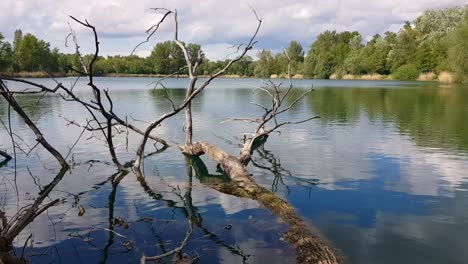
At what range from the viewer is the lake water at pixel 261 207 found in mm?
8141

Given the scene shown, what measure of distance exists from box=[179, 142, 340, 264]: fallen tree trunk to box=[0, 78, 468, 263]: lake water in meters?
0.21

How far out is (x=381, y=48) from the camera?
4070 inches

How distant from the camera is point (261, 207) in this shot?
10.3 metres

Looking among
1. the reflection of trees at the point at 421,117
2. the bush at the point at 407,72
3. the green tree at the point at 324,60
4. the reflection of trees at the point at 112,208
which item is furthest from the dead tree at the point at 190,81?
the green tree at the point at 324,60

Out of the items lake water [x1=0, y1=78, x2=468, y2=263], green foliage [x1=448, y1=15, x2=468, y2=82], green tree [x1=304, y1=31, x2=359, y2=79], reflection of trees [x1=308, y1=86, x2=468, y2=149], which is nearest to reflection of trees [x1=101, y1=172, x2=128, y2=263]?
lake water [x1=0, y1=78, x2=468, y2=263]

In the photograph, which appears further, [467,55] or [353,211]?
[467,55]

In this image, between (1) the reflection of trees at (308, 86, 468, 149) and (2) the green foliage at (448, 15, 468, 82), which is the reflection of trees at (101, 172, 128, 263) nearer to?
(1) the reflection of trees at (308, 86, 468, 149)

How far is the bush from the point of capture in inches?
3610

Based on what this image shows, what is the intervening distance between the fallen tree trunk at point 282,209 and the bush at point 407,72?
283 feet

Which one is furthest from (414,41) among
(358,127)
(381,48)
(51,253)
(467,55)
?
(51,253)

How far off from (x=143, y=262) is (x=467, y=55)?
74905mm

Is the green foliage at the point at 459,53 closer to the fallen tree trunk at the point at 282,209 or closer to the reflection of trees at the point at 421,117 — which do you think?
the reflection of trees at the point at 421,117

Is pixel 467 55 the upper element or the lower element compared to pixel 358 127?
upper

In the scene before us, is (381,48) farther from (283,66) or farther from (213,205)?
(213,205)
